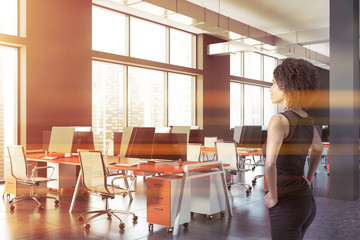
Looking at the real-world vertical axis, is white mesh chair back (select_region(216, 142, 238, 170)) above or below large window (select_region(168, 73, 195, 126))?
below

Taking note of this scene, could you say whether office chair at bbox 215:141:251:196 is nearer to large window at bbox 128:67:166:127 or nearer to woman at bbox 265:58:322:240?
large window at bbox 128:67:166:127

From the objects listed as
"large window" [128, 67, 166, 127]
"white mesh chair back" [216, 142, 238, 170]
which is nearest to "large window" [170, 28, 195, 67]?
"large window" [128, 67, 166, 127]

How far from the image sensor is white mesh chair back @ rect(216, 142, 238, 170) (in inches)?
282

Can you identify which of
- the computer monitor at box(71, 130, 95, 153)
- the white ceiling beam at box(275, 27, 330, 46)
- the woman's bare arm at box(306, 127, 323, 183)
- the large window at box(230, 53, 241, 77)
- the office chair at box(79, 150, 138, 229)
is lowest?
the office chair at box(79, 150, 138, 229)

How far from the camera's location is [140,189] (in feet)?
25.9

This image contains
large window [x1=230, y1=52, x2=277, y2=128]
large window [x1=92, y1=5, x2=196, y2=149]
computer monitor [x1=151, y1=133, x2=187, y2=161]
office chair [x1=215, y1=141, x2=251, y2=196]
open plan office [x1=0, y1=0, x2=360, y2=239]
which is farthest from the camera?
large window [x1=230, y1=52, x2=277, y2=128]

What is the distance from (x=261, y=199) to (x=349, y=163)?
1.64 meters

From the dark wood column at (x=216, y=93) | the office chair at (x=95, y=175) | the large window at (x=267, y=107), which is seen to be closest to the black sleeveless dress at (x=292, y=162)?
the office chair at (x=95, y=175)

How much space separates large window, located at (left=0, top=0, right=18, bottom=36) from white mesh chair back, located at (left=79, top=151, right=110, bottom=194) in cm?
477

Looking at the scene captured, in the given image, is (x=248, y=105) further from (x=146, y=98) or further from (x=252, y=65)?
(x=146, y=98)

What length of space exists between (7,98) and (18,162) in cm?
300

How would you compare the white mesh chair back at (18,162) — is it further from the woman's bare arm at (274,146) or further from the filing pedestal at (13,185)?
the woman's bare arm at (274,146)

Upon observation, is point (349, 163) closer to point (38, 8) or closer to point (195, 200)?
point (195, 200)

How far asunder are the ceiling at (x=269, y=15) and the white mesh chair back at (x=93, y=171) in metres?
3.27
